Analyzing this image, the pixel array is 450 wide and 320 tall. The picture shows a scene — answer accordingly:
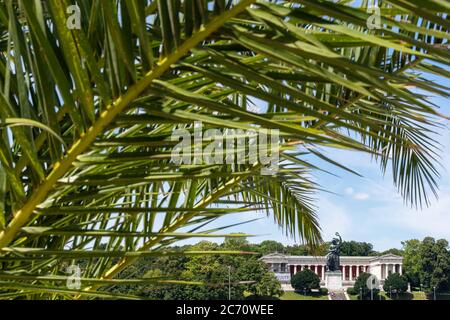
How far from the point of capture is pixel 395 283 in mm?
37969

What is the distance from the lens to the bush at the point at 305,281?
119ft

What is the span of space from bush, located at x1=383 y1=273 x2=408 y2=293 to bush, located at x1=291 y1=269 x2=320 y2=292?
16.4ft

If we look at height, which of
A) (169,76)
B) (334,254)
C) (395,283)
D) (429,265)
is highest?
(334,254)

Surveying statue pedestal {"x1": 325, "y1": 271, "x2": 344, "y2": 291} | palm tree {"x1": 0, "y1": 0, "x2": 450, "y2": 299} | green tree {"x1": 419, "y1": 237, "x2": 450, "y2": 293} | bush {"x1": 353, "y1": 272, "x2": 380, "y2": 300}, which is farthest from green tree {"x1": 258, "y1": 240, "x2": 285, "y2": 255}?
palm tree {"x1": 0, "y1": 0, "x2": 450, "y2": 299}

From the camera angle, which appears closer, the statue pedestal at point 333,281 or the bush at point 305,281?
the bush at point 305,281

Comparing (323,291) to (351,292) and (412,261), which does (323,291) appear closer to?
(351,292)

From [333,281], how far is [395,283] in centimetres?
422

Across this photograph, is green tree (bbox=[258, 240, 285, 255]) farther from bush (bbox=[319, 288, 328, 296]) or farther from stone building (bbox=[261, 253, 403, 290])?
bush (bbox=[319, 288, 328, 296])

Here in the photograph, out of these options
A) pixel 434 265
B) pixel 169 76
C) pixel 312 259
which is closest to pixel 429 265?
pixel 434 265

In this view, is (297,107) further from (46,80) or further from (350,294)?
(350,294)

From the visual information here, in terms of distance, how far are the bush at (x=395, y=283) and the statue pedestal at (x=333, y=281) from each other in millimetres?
3040

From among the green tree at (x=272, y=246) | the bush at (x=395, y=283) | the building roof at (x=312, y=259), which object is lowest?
the bush at (x=395, y=283)

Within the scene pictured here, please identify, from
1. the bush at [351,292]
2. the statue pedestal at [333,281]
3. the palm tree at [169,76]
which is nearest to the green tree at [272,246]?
the statue pedestal at [333,281]

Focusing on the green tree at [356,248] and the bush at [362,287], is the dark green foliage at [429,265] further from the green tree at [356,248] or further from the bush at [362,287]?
the bush at [362,287]
